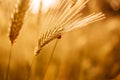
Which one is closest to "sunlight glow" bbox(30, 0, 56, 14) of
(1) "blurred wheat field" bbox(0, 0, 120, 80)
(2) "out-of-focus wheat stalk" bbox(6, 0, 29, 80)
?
(1) "blurred wheat field" bbox(0, 0, 120, 80)

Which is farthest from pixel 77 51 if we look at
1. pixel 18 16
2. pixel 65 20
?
pixel 18 16

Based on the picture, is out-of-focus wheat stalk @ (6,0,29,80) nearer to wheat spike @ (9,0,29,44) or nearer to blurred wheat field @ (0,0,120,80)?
wheat spike @ (9,0,29,44)

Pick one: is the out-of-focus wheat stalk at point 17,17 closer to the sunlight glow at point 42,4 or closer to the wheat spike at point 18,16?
the wheat spike at point 18,16

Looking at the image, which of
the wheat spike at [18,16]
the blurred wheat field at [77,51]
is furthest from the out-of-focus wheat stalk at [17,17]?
the blurred wheat field at [77,51]

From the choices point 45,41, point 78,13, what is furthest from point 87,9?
point 45,41

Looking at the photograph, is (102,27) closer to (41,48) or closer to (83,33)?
(83,33)
